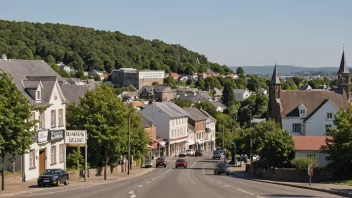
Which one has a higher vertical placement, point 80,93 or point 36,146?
point 80,93

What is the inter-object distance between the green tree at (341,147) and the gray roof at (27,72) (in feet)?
78.7

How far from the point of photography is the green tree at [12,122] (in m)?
35.9

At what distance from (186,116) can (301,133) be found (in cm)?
4962

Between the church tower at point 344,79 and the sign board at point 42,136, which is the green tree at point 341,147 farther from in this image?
the church tower at point 344,79

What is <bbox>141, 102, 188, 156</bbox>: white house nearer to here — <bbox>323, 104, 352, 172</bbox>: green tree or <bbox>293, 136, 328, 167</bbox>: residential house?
<bbox>293, 136, 328, 167</bbox>: residential house

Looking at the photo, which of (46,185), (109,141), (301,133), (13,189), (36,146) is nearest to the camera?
(13,189)

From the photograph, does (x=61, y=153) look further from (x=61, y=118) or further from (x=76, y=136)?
(x=76, y=136)

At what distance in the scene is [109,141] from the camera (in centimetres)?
5750

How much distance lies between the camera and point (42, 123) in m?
51.9

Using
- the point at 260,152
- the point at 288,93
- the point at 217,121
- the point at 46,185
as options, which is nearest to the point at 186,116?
the point at 217,121

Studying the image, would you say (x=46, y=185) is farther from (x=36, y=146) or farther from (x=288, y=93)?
(x=288, y=93)

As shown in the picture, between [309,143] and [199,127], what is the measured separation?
90.5 m

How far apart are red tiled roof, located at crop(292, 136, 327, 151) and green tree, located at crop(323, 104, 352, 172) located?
14.8ft

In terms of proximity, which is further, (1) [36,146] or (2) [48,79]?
(2) [48,79]
